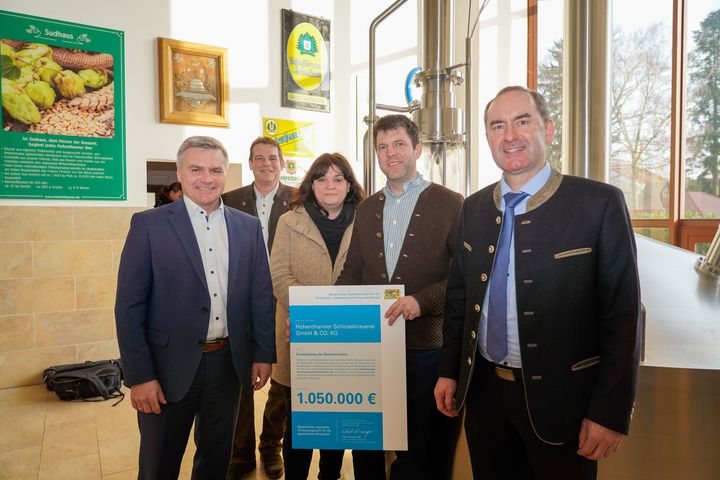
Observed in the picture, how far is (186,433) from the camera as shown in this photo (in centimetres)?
186

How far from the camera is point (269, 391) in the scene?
2969 millimetres

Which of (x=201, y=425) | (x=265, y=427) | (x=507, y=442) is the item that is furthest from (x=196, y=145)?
(x=265, y=427)

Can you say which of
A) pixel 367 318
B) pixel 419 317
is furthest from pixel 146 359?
pixel 419 317

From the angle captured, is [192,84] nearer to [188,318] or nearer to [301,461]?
[188,318]

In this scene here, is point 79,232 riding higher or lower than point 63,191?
lower

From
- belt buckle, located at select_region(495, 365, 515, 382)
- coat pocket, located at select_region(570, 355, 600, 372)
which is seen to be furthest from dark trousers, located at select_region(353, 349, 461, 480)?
coat pocket, located at select_region(570, 355, 600, 372)

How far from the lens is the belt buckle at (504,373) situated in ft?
4.69

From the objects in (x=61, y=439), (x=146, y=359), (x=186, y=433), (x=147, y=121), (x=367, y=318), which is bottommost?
(x=61, y=439)

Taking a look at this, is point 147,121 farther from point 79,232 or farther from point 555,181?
point 555,181

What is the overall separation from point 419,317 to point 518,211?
601 mm

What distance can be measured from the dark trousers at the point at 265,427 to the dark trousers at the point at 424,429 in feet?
3.60

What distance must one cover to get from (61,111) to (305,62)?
253 centimetres

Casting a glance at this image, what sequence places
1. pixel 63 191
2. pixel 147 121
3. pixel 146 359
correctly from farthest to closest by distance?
1. pixel 147 121
2. pixel 63 191
3. pixel 146 359

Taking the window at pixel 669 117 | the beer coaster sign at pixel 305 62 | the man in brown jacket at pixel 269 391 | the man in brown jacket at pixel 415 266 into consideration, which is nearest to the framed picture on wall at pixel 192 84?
the beer coaster sign at pixel 305 62
